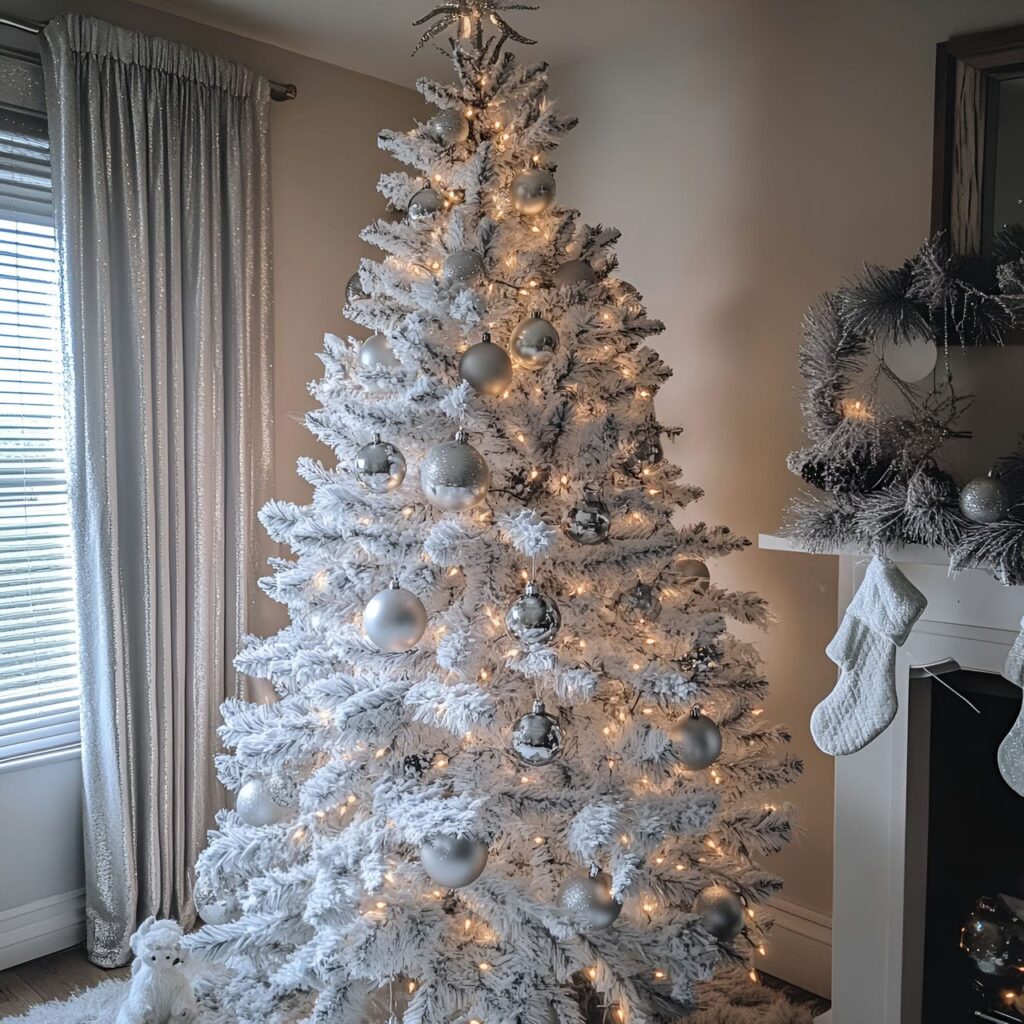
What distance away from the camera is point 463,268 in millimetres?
1855

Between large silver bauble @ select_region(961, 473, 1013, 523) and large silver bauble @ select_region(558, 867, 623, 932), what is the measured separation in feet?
3.09

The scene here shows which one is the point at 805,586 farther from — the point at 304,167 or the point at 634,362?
the point at 304,167

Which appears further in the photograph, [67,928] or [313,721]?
[67,928]

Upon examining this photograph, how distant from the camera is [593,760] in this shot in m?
1.86

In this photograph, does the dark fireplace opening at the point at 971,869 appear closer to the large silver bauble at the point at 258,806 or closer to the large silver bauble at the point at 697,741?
the large silver bauble at the point at 697,741

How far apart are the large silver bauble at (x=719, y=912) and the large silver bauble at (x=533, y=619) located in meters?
0.62

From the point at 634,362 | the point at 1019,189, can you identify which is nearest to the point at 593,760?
the point at 634,362

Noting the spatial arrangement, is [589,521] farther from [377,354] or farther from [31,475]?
[31,475]

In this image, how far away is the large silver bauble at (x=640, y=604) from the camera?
1928 mm

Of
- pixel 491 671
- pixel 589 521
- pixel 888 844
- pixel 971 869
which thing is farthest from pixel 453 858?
pixel 971 869

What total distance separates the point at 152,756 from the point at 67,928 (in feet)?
1.73

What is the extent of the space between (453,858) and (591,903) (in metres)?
0.27

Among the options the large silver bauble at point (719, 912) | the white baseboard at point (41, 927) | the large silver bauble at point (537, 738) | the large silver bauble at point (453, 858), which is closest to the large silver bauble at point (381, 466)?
the large silver bauble at point (537, 738)

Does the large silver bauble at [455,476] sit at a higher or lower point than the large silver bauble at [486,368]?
lower
